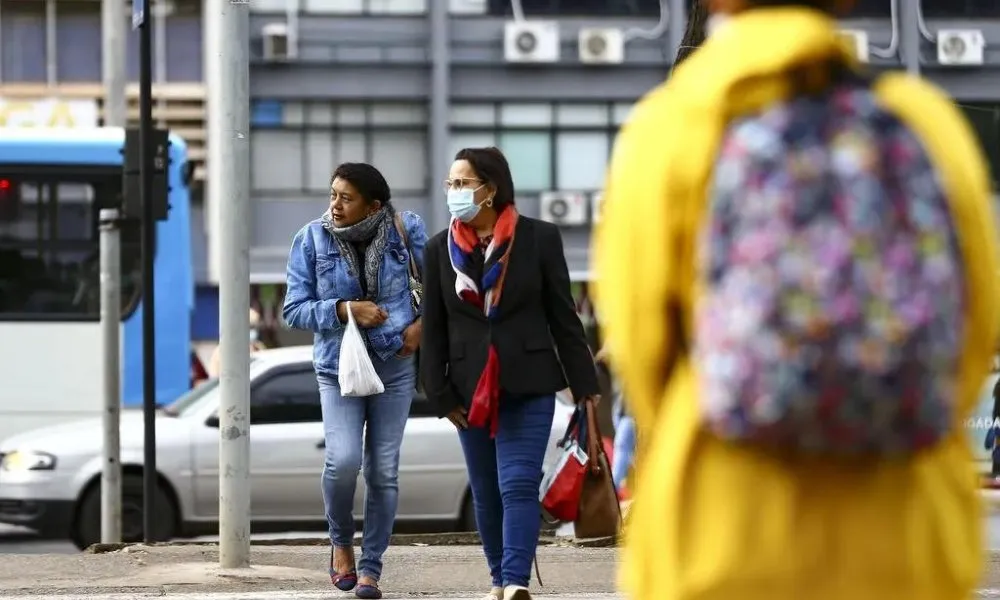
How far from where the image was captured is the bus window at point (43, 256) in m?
16.9

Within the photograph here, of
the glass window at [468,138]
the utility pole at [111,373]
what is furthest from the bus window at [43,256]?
the glass window at [468,138]

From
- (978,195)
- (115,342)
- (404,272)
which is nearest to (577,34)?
(115,342)

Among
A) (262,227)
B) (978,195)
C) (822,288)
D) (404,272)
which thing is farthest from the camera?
(262,227)

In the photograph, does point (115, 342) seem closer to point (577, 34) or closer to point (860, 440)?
point (860, 440)

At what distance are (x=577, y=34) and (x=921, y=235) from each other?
3550 cm

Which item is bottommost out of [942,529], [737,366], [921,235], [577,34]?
[942,529]

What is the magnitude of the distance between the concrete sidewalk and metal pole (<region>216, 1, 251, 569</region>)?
35 cm

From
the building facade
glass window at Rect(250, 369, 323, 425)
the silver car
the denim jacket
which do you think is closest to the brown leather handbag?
the denim jacket

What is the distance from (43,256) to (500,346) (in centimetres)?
1049

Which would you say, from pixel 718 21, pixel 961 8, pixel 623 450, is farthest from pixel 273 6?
pixel 718 21

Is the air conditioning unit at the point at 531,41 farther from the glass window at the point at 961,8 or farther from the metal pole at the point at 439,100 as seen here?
the glass window at the point at 961,8

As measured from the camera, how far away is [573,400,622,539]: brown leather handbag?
7449 millimetres

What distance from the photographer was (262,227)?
37.9 meters

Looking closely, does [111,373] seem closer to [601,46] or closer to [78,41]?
[78,41]
